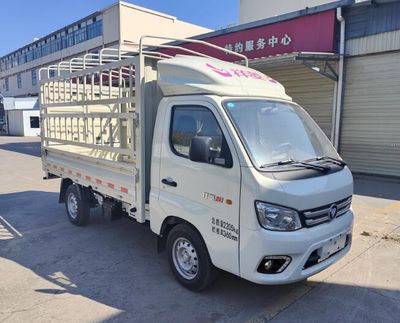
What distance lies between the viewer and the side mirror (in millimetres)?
3346

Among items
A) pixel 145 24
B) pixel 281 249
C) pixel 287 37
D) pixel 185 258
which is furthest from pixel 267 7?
pixel 281 249

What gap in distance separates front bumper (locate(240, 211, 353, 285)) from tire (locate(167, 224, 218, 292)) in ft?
1.80

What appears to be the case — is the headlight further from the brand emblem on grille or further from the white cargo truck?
the brand emblem on grille

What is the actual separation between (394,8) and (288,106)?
24.9 ft

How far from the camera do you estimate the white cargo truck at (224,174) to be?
317 cm

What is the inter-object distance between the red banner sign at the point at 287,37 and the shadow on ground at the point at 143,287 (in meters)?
8.34

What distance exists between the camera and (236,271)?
10.9 feet

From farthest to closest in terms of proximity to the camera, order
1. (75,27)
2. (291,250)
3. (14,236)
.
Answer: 1. (75,27)
2. (14,236)
3. (291,250)

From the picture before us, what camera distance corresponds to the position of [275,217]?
3.12m

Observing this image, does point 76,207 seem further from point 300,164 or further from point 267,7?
point 267,7

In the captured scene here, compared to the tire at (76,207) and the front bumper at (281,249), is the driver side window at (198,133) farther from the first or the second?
the tire at (76,207)

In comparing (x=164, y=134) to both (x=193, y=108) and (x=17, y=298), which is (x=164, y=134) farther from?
(x=17, y=298)

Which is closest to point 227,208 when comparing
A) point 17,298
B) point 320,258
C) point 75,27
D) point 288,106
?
point 320,258

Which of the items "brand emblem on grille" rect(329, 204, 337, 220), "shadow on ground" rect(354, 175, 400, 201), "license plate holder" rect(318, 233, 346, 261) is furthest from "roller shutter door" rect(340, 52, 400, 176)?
"brand emblem on grille" rect(329, 204, 337, 220)
